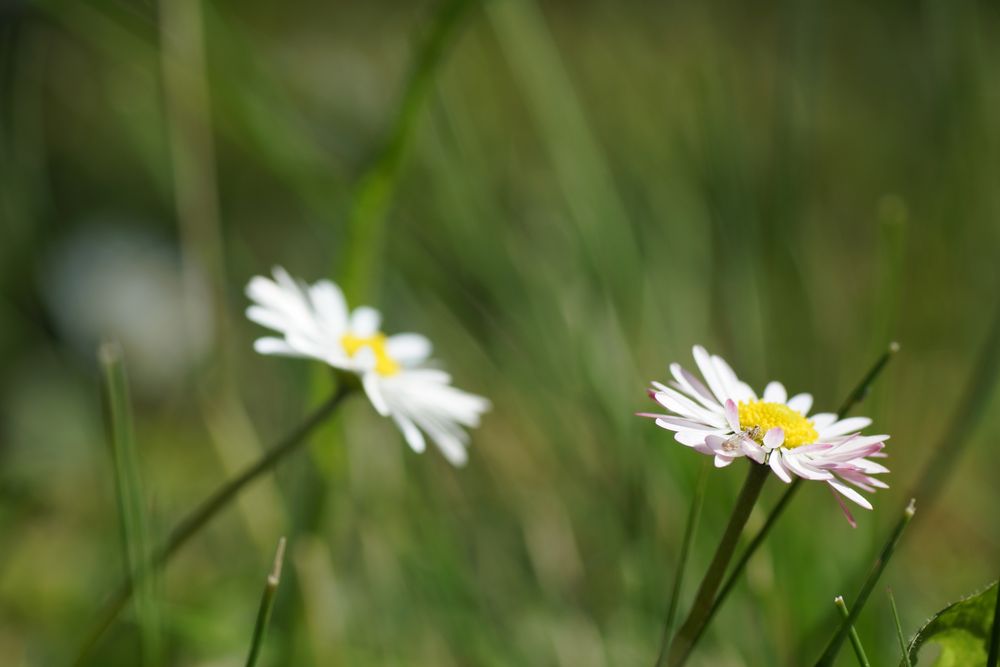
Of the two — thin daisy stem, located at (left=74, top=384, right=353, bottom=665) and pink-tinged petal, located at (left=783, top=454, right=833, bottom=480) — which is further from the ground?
thin daisy stem, located at (left=74, top=384, right=353, bottom=665)

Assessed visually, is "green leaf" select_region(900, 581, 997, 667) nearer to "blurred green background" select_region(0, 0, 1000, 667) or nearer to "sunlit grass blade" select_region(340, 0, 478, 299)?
"blurred green background" select_region(0, 0, 1000, 667)

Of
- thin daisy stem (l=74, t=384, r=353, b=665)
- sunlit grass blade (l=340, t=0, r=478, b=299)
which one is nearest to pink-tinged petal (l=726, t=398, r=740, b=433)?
thin daisy stem (l=74, t=384, r=353, b=665)

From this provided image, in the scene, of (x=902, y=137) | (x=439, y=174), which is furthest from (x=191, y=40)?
(x=902, y=137)

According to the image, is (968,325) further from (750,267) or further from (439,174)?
(439,174)

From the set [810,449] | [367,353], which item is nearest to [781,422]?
[810,449]

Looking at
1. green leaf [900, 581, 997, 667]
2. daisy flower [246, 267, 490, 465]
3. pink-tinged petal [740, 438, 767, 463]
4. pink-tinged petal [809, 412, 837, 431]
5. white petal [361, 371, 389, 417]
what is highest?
daisy flower [246, 267, 490, 465]

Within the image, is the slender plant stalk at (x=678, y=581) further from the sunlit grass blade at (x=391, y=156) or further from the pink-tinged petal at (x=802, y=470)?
the sunlit grass blade at (x=391, y=156)

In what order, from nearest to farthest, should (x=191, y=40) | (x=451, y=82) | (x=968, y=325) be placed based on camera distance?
(x=191, y=40) → (x=968, y=325) → (x=451, y=82)
